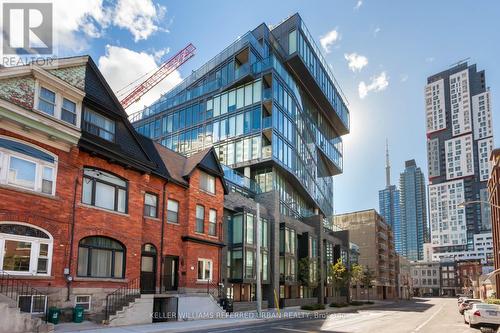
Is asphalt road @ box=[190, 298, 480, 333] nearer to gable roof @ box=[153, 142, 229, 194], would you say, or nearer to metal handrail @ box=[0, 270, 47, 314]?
metal handrail @ box=[0, 270, 47, 314]

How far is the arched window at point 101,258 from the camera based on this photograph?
20.8 meters

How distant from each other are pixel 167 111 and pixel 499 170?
48894 mm

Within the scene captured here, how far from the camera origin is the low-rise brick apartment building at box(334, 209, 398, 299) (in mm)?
98625

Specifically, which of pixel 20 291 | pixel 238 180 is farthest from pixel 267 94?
pixel 20 291

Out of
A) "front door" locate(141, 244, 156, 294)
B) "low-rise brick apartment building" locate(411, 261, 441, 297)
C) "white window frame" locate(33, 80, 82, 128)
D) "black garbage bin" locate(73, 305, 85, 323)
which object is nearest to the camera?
"black garbage bin" locate(73, 305, 85, 323)

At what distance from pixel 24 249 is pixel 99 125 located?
7.53m

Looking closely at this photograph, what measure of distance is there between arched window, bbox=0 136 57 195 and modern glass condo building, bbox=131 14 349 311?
60.1ft

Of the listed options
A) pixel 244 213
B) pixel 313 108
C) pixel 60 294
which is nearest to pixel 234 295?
pixel 244 213

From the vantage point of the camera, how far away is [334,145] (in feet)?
261

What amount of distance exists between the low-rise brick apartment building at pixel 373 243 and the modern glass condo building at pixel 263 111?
34215 millimetres

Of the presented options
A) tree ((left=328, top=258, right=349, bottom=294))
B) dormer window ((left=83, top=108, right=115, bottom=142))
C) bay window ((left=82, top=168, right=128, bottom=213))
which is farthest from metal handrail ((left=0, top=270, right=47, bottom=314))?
tree ((left=328, top=258, right=349, bottom=294))

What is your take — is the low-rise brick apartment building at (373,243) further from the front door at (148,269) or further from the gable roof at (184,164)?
the front door at (148,269)

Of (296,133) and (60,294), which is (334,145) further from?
(60,294)

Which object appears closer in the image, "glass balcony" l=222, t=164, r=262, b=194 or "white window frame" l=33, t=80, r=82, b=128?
"white window frame" l=33, t=80, r=82, b=128
